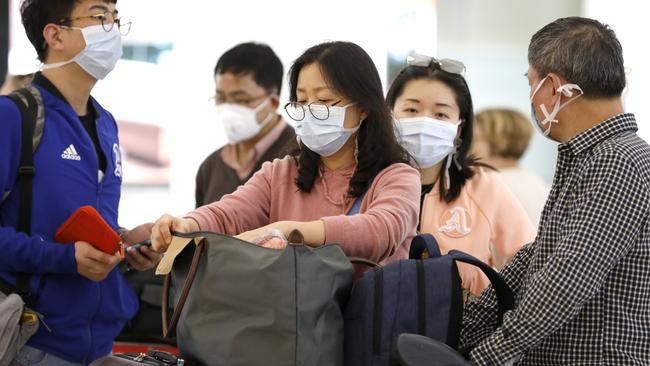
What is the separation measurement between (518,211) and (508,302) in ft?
2.82

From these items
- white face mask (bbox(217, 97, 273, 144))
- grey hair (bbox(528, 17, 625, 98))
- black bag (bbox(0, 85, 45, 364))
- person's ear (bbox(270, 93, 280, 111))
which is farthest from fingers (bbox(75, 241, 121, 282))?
person's ear (bbox(270, 93, 280, 111))

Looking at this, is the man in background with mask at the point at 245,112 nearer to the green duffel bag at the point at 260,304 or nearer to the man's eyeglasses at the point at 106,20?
the man's eyeglasses at the point at 106,20

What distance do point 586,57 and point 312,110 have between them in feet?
2.34

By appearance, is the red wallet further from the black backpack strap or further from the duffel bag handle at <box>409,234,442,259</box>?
the duffel bag handle at <box>409,234,442,259</box>

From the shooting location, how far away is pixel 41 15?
8.86ft

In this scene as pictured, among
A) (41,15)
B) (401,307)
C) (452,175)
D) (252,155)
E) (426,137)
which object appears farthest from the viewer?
(252,155)

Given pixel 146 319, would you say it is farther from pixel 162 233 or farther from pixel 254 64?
pixel 162 233

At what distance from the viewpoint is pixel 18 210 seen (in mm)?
2457

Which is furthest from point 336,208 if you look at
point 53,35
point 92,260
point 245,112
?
point 245,112

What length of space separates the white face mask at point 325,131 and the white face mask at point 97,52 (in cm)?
71

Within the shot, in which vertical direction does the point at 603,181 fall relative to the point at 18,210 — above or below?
above

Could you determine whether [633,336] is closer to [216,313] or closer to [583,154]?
[583,154]

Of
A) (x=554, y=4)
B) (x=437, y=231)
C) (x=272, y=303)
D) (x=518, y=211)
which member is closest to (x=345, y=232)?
(x=272, y=303)

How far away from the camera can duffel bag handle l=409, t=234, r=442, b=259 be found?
7.05ft
